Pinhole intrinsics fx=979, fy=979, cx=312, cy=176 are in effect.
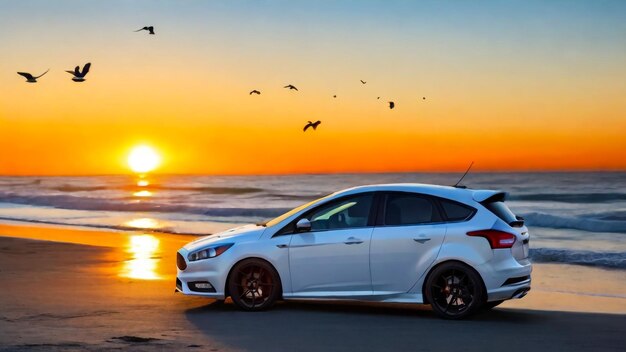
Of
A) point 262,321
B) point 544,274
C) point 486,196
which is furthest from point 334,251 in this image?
point 544,274

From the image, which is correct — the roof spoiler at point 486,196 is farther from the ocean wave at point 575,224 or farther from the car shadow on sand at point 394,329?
the ocean wave at point 575,224

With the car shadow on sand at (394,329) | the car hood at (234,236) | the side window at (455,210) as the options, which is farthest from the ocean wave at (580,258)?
the car hood at (234,236)

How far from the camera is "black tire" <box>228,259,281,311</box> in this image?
11719 millimetres

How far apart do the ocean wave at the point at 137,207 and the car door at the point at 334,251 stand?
29736 millimetres

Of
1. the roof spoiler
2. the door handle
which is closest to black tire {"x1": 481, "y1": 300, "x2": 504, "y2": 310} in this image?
the roof spoiler

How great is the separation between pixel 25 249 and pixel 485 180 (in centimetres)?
8786

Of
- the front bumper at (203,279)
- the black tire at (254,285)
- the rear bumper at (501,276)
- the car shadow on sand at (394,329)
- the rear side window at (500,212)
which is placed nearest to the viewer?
the car shadow on sand at (394,329)

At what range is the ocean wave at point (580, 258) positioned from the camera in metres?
19.2

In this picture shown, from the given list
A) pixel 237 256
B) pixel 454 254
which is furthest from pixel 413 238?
pixel 237 256

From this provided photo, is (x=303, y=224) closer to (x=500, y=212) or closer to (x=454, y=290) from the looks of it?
(x=454, y=290)

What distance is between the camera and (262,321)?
35.7 feet

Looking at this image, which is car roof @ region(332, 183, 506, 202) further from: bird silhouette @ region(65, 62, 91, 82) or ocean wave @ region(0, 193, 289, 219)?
ocean wave @ region(0, 193, 289, 219)

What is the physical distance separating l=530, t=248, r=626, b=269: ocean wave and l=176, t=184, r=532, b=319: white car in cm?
838

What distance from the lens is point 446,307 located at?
1108cm
